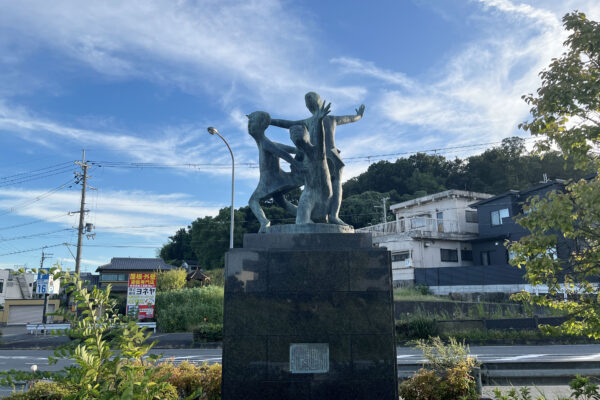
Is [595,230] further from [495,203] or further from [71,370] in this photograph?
[495,203]

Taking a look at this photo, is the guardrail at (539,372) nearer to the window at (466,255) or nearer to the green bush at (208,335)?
the green bush at (208,335)

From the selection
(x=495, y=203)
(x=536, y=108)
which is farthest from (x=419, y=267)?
(x=536, y=108)

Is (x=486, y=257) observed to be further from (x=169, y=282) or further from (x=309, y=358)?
→ (x=309, y=358)

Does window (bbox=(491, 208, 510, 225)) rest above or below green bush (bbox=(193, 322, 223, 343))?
above

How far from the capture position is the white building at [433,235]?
32.3 m

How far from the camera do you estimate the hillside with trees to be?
4338cm

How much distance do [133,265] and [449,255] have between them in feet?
104

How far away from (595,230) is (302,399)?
450cm

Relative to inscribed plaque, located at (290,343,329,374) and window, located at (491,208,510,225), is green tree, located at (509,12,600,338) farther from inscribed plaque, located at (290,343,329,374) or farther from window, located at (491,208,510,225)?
window, located at (491,208,510,225)

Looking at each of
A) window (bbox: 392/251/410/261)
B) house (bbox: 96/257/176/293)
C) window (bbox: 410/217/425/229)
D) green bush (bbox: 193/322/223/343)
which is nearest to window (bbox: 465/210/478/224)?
window (bbox: 410/217/425/229)

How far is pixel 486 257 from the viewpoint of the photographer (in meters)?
33.2

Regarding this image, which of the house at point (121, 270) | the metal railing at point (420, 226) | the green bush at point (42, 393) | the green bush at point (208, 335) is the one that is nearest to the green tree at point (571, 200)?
the green bush at point (42, 393)

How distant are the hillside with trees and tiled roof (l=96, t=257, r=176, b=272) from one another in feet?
18.0

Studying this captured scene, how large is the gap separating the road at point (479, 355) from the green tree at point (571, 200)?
25.3 feet
